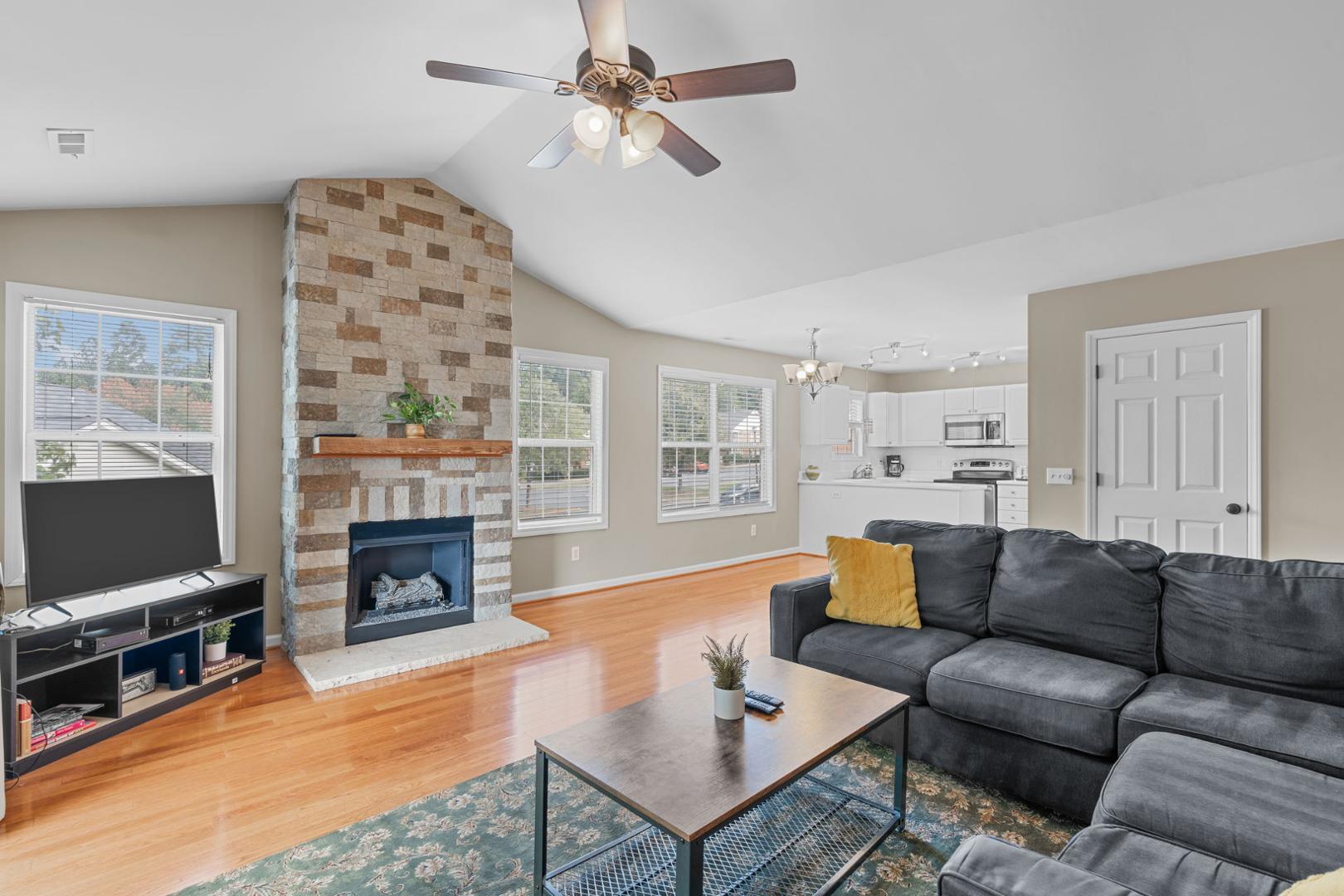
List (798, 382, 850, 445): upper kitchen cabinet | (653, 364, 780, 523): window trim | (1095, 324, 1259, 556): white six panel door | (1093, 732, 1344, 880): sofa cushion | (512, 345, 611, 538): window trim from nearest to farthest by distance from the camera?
(1093, 732, 1344, 880): sofa cushion < (1095, 324, 1259, 556): white six panel door < (512, 345, 611, 538): window trim < (653, 364, 780, 523): window trim < (798, 382, 850, 445): upper kitchen cabinet

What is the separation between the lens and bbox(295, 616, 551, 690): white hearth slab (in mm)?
3561

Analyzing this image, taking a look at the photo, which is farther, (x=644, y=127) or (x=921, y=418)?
(x=921, y=418)

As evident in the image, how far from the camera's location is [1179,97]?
2.43 meters

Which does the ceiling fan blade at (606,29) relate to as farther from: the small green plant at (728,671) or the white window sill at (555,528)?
the white window sill at (555,528)

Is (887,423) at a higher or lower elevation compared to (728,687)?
higher

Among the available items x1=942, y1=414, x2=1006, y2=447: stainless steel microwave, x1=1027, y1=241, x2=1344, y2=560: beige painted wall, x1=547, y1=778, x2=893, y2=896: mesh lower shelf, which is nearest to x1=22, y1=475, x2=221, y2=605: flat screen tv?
x1=547, y1=778, x2=893, y2=896: mesh lower shelf

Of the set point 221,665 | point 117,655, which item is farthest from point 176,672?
point 117,655

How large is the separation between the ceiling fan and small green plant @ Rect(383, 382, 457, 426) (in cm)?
230

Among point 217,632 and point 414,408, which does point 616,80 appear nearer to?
point 414,408

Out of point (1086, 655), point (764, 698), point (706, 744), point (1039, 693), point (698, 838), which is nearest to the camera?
point (698, 838)

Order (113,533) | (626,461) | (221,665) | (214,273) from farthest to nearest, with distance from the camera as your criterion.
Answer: (626,461) → (214,273) → (221,665) → (113,533)

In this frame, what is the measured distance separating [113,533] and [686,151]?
3238 mm

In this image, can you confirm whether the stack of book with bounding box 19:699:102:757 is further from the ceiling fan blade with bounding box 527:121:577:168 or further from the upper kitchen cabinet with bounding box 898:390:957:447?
the upper kitchen cabinet with bounding box 898:390:957:447

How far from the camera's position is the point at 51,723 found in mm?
2686
